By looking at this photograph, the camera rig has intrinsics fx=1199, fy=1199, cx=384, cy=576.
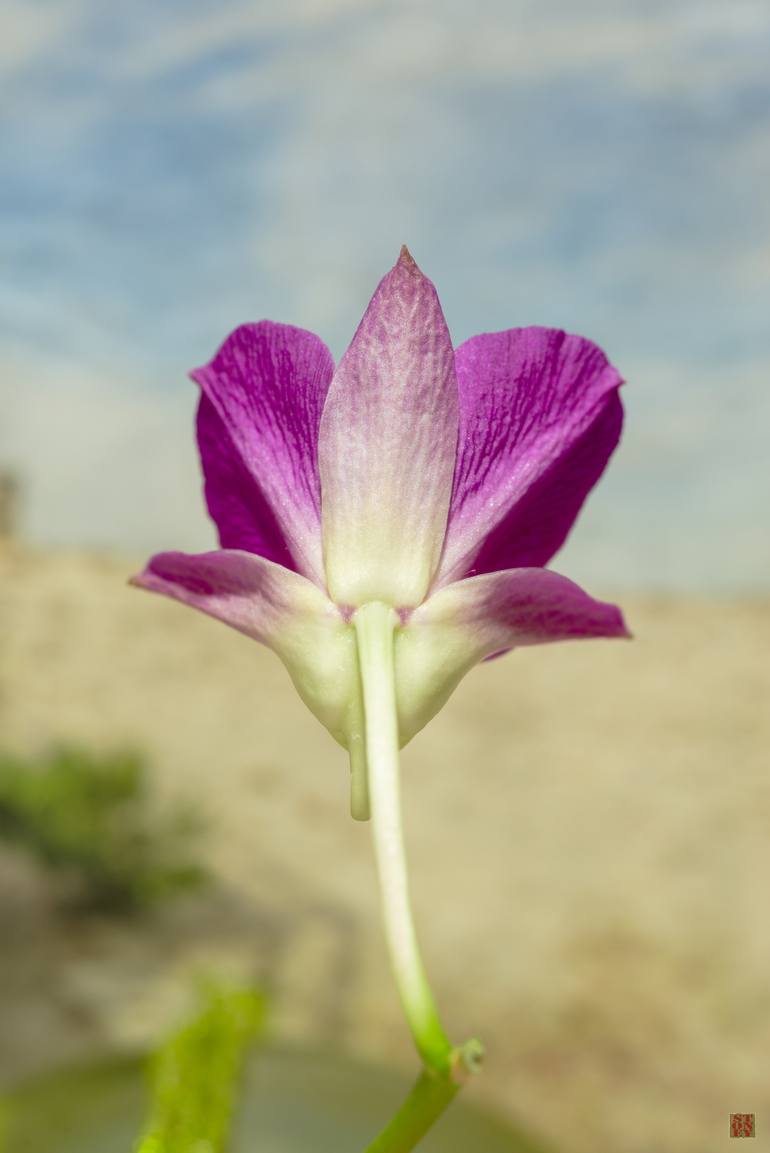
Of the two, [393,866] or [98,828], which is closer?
[393,866]

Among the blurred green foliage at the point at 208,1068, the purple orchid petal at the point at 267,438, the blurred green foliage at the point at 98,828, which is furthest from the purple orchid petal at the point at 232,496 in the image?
the blurred green foliage at the point at 98,828

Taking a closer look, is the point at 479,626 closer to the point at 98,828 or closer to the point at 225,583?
the point at 225,583

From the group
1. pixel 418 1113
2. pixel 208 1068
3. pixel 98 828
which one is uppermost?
pixel 418 1113

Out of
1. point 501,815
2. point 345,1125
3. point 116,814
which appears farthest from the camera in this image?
point 501,815

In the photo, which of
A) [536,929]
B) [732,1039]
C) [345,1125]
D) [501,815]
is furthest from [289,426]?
[501,815]

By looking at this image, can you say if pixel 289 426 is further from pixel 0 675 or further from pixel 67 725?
pixel 0 675

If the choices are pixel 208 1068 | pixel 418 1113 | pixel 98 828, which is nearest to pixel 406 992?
pixel 418 1113

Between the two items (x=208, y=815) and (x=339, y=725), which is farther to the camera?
(x=208, y=815)

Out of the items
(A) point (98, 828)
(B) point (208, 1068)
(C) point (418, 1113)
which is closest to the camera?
(C) point (418, 1113)

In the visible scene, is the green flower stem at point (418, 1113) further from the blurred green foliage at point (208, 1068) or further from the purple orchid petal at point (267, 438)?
the blurred green foliage at point (208, 1068)
